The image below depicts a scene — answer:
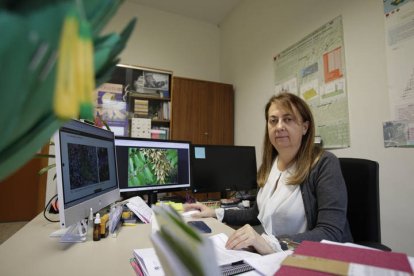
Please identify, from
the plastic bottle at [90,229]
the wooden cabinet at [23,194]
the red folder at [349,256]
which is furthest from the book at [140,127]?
the red folder at [349,256]

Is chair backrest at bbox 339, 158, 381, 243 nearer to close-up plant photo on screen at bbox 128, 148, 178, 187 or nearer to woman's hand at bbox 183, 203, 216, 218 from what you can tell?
woman's hand at bbox 183, 203, 216, 218

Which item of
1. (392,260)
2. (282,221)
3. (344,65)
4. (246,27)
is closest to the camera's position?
(392,260)

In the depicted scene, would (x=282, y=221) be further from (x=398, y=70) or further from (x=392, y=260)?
(x=398, y=70)

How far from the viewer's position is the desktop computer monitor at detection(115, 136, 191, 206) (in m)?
1.49

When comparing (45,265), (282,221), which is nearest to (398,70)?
(282,221)

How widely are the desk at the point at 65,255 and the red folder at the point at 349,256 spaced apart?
0.41 metres

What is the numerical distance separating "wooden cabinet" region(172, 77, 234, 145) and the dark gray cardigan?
6.91ft

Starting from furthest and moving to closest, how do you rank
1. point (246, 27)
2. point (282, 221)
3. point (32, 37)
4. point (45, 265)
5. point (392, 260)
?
point (246, 27), point (282, 221), point (45, 265), point (392, 260), point (32, 37)

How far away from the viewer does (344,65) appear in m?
1.82

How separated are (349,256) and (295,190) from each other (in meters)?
0.63

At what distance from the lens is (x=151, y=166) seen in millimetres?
1592

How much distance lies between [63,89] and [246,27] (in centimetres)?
344

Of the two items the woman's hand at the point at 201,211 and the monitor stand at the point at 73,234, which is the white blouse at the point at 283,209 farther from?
the monitor stand at the point at 73,234

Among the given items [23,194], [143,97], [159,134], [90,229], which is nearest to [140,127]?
[159,134]
